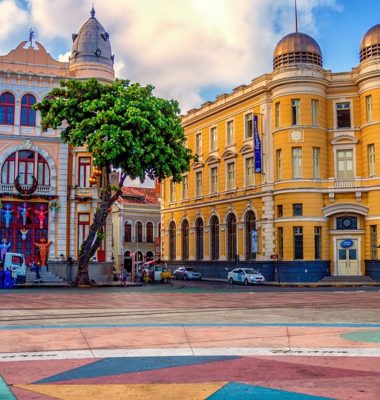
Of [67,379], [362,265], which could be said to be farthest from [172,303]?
[362,265]

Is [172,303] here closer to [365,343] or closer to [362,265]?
[365,343]

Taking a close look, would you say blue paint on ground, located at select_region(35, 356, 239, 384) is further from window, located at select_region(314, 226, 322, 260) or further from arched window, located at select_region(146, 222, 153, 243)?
arched window, located at select_region(146, 222, 153, 243)

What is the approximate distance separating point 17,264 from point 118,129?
36.0 feet

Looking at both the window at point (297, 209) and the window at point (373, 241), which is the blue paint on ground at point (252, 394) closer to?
the window at point (297, 209)

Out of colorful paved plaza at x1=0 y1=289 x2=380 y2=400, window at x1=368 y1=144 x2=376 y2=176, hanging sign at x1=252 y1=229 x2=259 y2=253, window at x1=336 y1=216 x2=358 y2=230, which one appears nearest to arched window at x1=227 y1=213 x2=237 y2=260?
hanging sign at x1=252 y1=229 x2=259 y2=253

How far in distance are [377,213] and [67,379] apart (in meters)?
39.9

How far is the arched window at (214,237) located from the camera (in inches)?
2211

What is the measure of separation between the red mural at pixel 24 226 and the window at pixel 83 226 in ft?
7.95

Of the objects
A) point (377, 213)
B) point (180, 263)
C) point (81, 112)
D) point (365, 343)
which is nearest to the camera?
point (365, 343)

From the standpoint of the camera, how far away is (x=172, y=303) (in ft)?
76.9

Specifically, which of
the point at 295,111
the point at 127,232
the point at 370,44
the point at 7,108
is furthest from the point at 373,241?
the point at 127,232

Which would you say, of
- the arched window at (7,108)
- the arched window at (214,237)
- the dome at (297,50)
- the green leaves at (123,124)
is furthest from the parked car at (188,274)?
the arched window at (7,108)

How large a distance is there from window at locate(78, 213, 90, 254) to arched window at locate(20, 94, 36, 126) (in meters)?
7.51

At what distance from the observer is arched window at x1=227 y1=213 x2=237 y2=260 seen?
53.6 m
